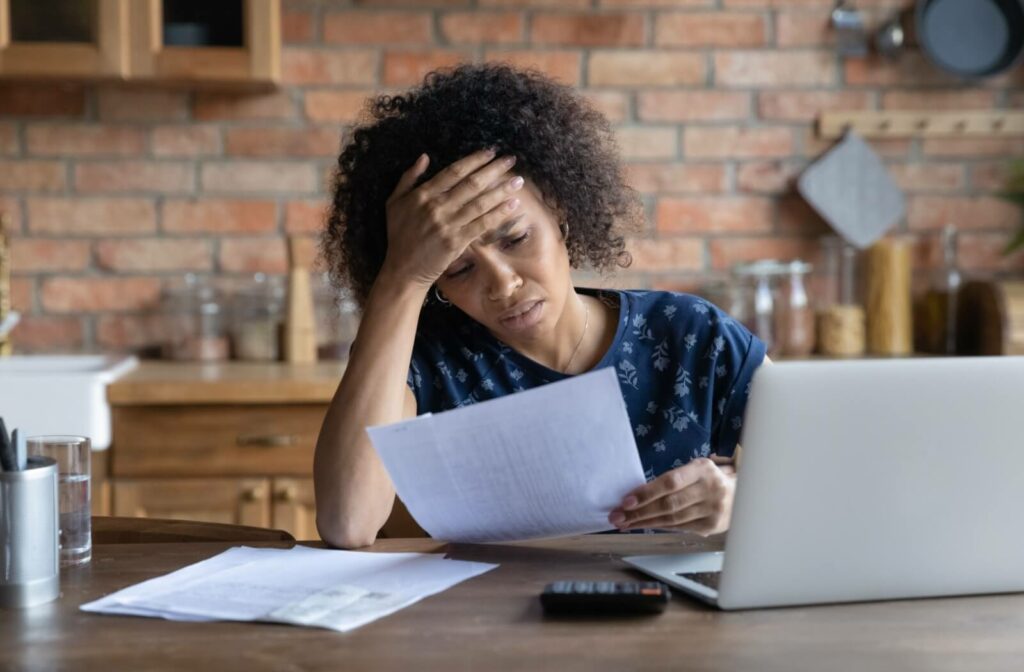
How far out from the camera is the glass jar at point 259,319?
281 cm

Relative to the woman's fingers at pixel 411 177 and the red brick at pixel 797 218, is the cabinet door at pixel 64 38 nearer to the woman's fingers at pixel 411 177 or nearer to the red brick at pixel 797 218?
the woman's fingers at pixel 411 177

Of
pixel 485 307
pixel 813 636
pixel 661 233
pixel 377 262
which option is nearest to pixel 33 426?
pixel 377 262

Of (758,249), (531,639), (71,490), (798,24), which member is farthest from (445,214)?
(798,24)

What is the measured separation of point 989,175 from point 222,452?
1.98 m

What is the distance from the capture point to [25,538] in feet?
3.24

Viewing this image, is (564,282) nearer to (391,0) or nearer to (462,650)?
(462,650)

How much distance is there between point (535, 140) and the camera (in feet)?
4.98

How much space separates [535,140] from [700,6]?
1.57m

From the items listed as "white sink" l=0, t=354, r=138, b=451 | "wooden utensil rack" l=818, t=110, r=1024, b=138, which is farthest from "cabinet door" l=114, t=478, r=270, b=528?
"wooden utensil rack" l=818, t=110, r=1024, b=138

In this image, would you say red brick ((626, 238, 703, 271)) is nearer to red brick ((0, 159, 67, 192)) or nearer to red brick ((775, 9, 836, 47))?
red brick ((775, 9, 836, 47))

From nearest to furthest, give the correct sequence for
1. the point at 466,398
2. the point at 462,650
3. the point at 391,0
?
the point at 462,650 → the point at 466,398 → the point at 391,0

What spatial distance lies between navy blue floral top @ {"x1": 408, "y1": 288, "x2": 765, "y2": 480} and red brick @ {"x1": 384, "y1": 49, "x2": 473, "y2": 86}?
1374 mm

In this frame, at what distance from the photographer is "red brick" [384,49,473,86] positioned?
2.87 meters

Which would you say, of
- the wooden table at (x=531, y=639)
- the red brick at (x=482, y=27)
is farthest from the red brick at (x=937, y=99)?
the wooden table at (x=531, y=639)
